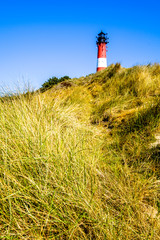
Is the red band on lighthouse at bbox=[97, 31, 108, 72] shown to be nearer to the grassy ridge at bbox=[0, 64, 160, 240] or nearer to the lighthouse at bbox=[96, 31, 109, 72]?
the lighthouse at bbox=[96, 31, 109, 72]

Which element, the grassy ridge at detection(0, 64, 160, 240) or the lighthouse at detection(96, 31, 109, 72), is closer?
the grassy ridge at detection(0, 64, 160, 240)

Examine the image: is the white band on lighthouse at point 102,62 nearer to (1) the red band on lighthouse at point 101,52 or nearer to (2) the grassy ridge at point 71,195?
(1) the red band on lighthouse at point 101,52

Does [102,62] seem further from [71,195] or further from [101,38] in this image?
[71,195]

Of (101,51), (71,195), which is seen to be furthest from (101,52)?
(71,195)

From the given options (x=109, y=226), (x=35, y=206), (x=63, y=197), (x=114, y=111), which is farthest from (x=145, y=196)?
(x=114, y=111)

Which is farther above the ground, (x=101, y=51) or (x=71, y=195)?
(x=101, y=51)

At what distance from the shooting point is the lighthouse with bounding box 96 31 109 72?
2300 centimetres

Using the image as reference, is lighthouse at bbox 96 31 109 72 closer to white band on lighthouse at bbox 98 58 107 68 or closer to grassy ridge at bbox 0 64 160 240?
white band on lighthouse at bbox 98 58 107 68

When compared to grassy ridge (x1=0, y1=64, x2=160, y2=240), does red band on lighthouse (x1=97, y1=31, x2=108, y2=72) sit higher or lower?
higher

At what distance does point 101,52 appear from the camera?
24281 millimetres

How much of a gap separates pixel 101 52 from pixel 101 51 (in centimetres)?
25

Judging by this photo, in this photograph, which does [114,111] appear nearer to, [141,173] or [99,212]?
[141,173]

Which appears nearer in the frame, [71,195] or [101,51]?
[71,195]

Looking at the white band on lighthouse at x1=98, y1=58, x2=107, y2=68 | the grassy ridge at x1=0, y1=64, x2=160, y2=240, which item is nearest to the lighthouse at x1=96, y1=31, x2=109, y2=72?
the white band on lighthouse at x1=98, y1=58, x2=107, y2=68
